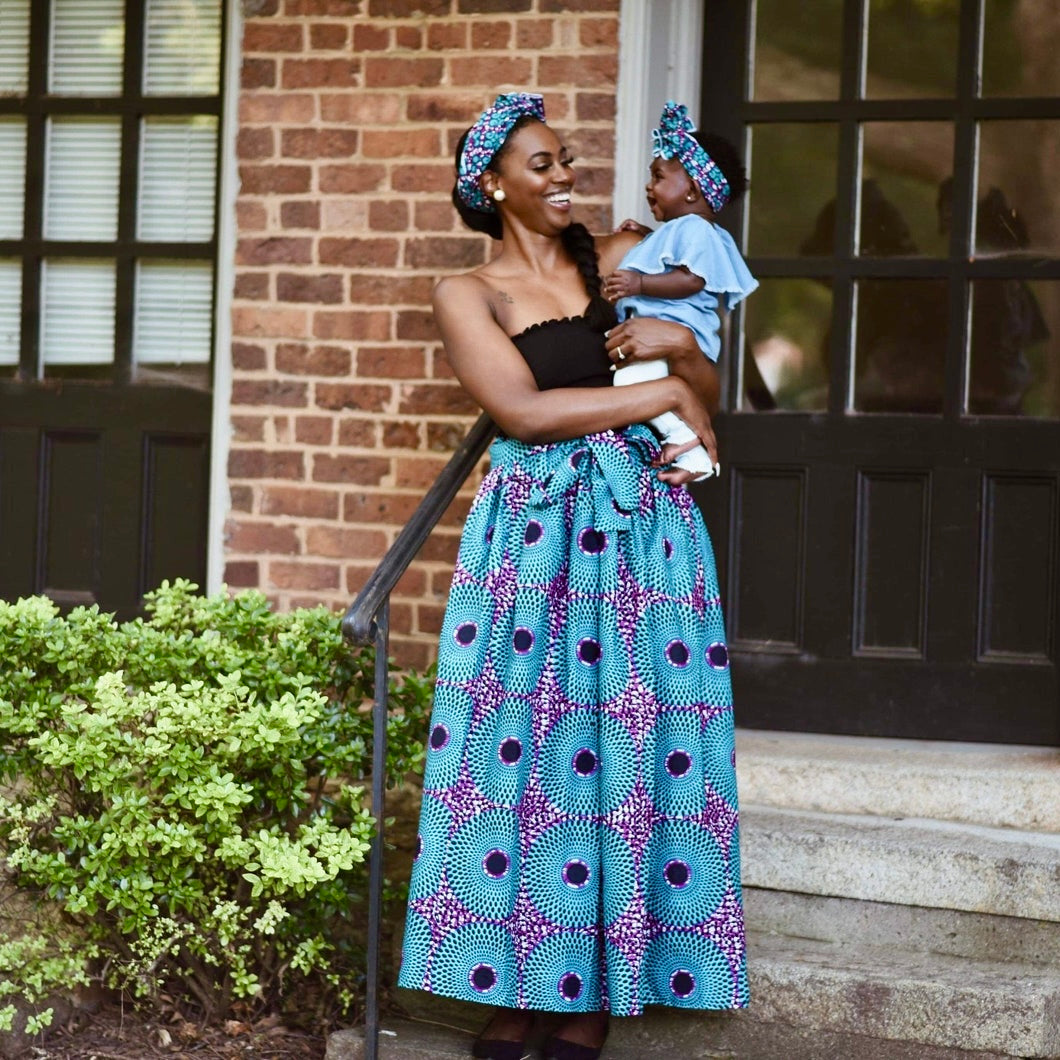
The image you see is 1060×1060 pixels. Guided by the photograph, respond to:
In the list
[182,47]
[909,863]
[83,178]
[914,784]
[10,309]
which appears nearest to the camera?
[909,863]

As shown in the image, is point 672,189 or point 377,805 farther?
point 672,189

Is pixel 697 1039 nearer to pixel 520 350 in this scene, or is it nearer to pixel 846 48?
pixel 520 350

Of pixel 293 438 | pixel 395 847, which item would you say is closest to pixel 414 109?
pixel 293 438

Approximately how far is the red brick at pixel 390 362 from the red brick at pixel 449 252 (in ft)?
0.82

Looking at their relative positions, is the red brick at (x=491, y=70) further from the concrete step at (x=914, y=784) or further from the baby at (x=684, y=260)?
the concrete step at (x=914, y=784)

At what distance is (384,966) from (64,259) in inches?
102

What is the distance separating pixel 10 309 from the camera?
17.7 ft

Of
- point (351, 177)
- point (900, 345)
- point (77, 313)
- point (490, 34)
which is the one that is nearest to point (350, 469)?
point (351, 177)

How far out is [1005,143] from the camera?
4586mm

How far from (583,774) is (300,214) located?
213 centimetres

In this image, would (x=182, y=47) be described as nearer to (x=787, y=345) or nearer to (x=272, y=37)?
(x=272, y=37)

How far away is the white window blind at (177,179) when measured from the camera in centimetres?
518

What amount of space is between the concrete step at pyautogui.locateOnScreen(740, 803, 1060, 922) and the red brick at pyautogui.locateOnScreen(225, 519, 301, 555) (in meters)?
1.58

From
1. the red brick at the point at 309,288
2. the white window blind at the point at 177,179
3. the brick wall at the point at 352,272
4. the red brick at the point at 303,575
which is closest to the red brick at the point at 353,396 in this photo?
the brick wall at the point at 352,272
